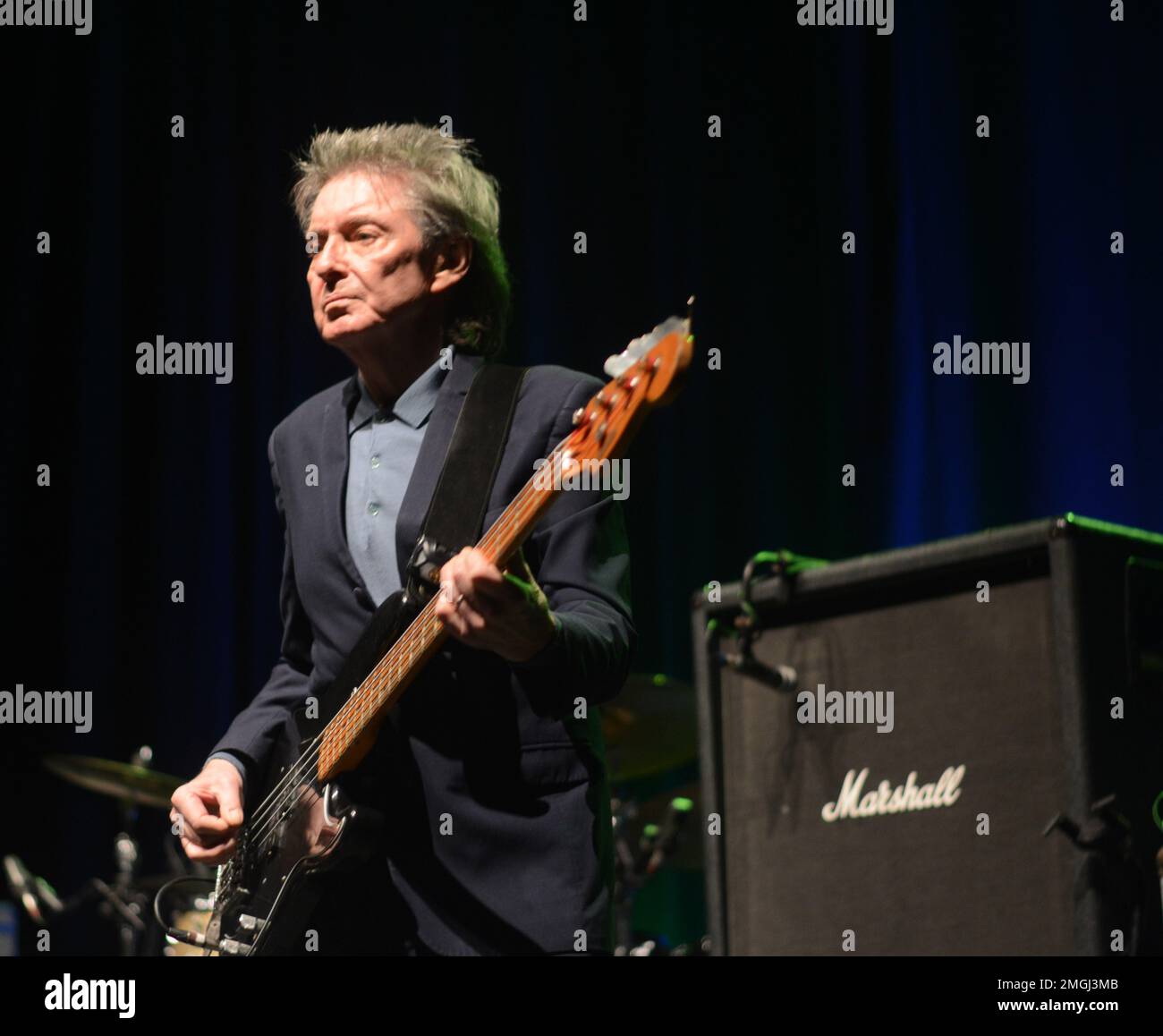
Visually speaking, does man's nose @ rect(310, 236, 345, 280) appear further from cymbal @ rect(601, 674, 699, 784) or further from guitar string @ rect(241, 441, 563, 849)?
cymbal @ rect(601, 674, 699, 784)

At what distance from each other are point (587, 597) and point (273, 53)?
437 centimetres

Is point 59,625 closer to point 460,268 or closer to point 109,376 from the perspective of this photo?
point 109,376

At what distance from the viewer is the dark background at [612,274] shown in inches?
158

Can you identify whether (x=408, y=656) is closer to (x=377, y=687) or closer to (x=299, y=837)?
(x=377, y=687)

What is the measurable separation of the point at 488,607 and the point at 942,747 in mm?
1044

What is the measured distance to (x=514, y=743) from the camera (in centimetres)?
180

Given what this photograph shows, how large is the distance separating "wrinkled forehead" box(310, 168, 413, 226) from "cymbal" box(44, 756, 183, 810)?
114 inches

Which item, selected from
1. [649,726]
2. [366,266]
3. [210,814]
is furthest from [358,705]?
[649,726]

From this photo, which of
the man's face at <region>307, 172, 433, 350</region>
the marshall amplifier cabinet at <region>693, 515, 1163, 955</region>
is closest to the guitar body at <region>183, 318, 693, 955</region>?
the man's face at <region>307, 172, 433, 350</region>

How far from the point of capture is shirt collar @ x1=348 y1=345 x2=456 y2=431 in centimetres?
210

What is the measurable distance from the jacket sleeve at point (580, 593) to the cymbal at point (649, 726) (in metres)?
2.25

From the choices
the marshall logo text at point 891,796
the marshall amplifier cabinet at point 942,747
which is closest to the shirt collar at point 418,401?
the marshall amplifier cabinet at point 942,747

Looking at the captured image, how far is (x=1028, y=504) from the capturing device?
12.9 ft

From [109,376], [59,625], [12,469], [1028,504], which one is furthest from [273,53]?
[1028,504]
